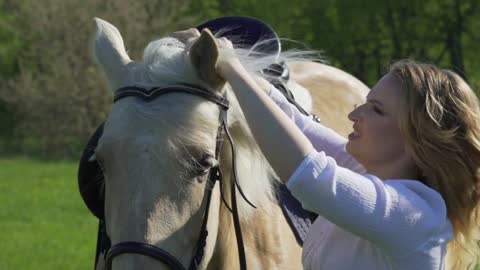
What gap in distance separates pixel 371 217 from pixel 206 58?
84cm

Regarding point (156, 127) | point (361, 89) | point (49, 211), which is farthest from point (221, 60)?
point (49, 211)

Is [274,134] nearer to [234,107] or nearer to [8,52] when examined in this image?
[234,107]

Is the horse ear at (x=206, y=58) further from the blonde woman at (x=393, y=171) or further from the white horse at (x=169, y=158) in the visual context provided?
the blonde woman at (x=393, y=171)

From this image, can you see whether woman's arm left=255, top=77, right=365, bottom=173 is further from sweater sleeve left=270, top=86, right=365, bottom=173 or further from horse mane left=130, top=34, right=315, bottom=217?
horse mane left=130, top=34, right=315, bottom=217

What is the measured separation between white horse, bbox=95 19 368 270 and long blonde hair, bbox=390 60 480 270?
26.9 inches

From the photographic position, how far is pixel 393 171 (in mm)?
2619

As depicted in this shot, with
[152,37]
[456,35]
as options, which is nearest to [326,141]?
[152,37]

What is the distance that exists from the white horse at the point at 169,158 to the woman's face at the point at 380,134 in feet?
1.78

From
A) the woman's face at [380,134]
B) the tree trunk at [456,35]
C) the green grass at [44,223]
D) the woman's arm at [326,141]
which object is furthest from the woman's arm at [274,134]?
Result: the tree trunk at [456,35]

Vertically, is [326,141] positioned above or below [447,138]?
below

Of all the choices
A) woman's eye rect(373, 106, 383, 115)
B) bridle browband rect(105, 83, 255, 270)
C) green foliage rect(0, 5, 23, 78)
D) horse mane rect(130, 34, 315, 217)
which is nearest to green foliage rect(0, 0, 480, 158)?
green foliage rect(0, 5, 23, 78)

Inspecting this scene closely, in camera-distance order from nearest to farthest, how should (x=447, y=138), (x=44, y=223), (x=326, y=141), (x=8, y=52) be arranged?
(x=447, y=138)
(x=326, y=141)
(x=44, y=223)
(x=8, y=52)

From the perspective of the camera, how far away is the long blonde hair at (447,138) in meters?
2.52

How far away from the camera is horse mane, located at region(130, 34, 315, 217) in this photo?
299cm
